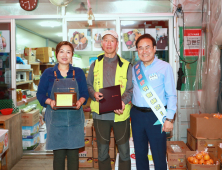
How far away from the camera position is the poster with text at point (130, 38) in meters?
3.04

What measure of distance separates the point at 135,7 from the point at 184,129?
2.24m

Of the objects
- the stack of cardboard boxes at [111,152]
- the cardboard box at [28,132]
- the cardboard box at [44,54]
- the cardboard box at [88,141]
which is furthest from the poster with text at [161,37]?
the cardboard box at [44,54]

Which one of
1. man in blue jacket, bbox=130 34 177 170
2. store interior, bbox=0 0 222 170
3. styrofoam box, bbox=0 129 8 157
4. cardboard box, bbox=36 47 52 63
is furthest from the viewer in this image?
cardboard box, bbox=36 47 52 63

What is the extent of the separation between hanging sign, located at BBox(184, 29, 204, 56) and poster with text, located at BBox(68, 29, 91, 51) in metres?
1.63

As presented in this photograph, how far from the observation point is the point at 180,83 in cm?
292

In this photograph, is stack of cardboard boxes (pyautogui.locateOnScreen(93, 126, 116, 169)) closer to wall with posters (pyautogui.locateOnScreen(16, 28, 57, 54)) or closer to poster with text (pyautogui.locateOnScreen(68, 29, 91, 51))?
poster with text (pyautogui.locateOnScreen(68, 29, 91, 51))

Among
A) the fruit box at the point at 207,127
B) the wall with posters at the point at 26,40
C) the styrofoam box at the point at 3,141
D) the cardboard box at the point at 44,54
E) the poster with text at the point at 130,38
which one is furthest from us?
the wall with posters at the point at 26,40

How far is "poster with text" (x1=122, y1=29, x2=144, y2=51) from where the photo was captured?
120 inches

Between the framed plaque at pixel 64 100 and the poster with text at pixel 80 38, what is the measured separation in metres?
1.61

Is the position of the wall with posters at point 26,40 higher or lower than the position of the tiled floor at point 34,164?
higher

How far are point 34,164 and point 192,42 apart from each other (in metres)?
3.19

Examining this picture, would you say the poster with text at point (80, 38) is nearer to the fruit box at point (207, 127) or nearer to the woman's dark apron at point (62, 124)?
the woman's dark apron at point (62, 124)

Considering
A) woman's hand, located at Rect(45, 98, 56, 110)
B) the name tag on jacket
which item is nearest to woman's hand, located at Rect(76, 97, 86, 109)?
woman's hand, located at Rect(45, 98, 56, 110)

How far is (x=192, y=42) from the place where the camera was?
2.96 meters
